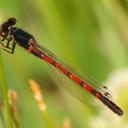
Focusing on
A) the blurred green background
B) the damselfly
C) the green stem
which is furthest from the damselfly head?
the green stem

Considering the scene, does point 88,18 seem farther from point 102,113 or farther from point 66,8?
point 102,113

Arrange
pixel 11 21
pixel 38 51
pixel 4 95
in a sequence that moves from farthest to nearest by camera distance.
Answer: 1. pixel 38 51
2. pixel 11 21
3. pixel 4 95

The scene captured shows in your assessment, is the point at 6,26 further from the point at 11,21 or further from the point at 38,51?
the point at 38,51

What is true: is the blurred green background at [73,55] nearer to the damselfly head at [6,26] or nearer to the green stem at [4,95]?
the damselfly head at [6,26]

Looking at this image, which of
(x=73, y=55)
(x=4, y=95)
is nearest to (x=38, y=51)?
(x=73, y=55)

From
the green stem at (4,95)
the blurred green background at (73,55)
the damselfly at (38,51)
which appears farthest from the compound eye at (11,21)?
the green stem at (4,95)

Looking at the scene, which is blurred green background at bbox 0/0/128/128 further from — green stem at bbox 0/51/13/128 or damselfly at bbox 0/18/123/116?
green stem at bbox 0/51/13/128

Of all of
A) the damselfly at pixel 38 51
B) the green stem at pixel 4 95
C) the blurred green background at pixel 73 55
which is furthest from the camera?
the blurred green background at pixel 73 55

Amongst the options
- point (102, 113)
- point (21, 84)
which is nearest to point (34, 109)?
point (21, 84)
